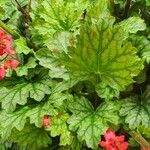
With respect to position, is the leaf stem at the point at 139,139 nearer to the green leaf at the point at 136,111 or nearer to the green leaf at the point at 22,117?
the green leaf at the point at 136,111

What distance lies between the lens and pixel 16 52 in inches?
98.1

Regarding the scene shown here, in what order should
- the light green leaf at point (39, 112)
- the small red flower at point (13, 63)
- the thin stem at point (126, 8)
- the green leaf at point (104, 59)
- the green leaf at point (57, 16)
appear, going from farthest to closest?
1. the thin stem at point (126, 8)
2. the green leaf at point (57, 16)
3. the small red flower at point (13, 63)
4. the light green leaf at point (39, 112)
5. the green leaf at point (104, 59)

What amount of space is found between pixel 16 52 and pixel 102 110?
0.56 meters

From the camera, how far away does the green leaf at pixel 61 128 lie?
7.43 ft

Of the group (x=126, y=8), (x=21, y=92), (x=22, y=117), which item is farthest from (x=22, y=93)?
(x=126, y=8)

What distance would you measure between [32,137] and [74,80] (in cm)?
40

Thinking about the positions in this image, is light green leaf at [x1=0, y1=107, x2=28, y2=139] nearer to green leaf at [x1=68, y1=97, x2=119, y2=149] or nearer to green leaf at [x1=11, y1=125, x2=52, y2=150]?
green leaf at [x1=11, y1=125, x2=52, y2=150]

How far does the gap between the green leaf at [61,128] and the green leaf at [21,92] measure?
0.13m

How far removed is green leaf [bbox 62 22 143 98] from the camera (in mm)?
2115

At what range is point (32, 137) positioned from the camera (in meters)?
2.46

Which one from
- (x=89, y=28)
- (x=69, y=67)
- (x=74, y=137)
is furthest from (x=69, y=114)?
(x=89, y=28)

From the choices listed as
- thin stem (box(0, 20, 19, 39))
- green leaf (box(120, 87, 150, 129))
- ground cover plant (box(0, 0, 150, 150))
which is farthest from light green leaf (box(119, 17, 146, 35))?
thin stem (box(0, 20, 19, 39))

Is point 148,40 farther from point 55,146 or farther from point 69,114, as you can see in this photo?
point 55,146

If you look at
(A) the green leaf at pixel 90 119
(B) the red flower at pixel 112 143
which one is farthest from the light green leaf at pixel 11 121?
(B) the red flower at pixel 112 143
